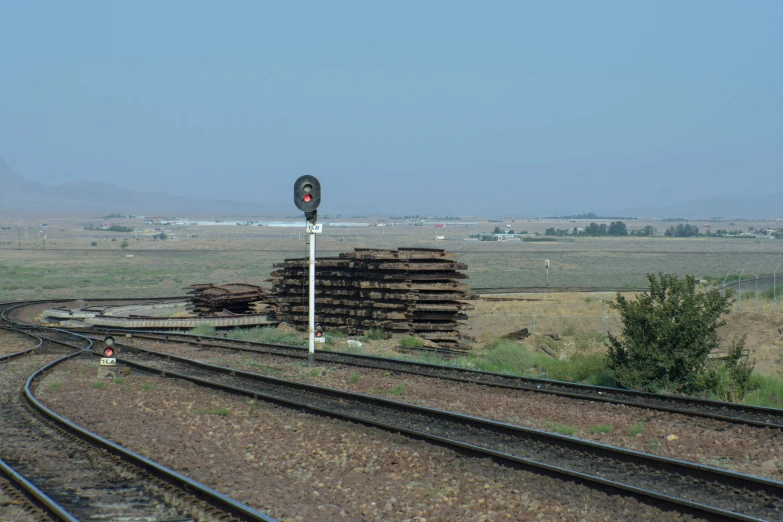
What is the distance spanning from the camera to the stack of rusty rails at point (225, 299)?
121ft

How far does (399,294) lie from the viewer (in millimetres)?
27281

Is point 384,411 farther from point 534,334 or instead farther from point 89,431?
point 534,334

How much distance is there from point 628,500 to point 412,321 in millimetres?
18707

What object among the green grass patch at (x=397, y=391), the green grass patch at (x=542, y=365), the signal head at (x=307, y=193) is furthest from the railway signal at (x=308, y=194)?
the green grass patch at (x=542, y=365)

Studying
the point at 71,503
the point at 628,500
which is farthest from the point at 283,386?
the point at 628,500

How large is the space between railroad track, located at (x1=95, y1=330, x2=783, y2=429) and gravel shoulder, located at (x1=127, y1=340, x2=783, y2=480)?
15 centimetres

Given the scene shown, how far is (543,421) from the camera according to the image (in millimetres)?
13094

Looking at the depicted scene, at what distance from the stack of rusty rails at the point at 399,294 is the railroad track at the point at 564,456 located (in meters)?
11.4

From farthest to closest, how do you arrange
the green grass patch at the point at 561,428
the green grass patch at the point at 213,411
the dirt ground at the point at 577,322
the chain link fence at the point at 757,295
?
1. the chain link fence at the point at 757,295
2. the dirt ground at the point at 577,322
3. the green grass patch at the point at 213,411
4. the green grass patch at the point at 561,428

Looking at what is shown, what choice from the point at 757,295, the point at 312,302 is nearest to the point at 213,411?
the point at 312,302

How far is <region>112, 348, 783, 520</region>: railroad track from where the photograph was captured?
8.72 metres

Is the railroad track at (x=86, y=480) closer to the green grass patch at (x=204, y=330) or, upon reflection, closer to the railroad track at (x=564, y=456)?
the railroad track at (x=564, y=456)

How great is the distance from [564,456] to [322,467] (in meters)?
3.01

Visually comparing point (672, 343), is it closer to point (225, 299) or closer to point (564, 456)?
point (564, 456)
